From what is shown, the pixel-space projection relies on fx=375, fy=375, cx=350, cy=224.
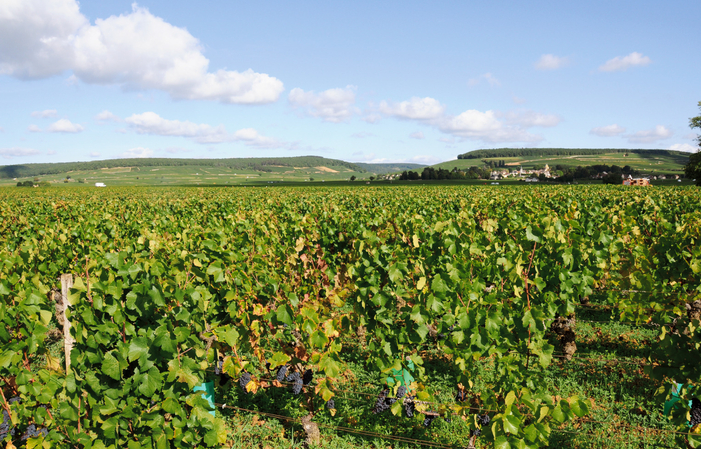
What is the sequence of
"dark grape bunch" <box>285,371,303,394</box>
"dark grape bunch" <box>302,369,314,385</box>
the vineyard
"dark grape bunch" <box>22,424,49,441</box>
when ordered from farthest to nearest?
"dark grape bunch" <box>302,369,314,385</box>, "dark grape bunch" <box>285,371,303,394</box>, "dark grape bunch" <box>22,424,49,441</box>, the vineyard

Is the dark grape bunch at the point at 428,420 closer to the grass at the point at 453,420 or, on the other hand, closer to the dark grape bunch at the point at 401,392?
the grass at the point at 453,420

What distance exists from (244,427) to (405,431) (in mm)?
1875

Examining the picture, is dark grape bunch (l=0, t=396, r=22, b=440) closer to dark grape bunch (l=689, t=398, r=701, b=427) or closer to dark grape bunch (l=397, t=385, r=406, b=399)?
dark grape bunch (l=397, t=385, r=406, b=399)

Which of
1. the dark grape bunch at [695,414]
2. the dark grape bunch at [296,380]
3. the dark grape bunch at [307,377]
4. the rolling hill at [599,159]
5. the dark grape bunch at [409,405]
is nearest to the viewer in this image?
the dark grape bunch at [695,414]

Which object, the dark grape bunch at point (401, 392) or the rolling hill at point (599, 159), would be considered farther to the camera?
the rolling hill at point (599, 159)

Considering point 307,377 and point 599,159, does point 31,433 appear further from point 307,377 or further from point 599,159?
point 599,159

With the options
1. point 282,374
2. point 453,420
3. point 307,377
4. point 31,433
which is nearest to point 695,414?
point 453,420

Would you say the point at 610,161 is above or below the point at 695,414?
above

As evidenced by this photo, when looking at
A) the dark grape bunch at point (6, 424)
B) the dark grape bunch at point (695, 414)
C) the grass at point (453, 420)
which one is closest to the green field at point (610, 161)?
the grass at point (453, 420)

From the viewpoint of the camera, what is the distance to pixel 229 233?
21.3 ft

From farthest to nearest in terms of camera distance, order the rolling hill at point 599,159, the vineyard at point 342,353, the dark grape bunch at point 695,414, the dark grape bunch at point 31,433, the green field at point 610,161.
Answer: the rolling hill at point 599,159 < the green field at point 610,161 < the dark grape bunch at point 31,433 < the dark grape bunch at point 695,414 < the vineyard at point 342,353

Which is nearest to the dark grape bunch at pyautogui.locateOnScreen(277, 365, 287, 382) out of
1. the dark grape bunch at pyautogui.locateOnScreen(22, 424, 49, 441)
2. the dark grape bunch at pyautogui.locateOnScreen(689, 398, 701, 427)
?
the dark grape bunch at pyautogui.locateOnScreen(22, 424, 49, 441)

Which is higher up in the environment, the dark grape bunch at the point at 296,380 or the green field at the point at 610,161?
the green field at the point at 610,161

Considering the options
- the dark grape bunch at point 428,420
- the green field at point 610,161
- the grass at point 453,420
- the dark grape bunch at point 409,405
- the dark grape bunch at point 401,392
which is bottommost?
the grass at point 453,420
